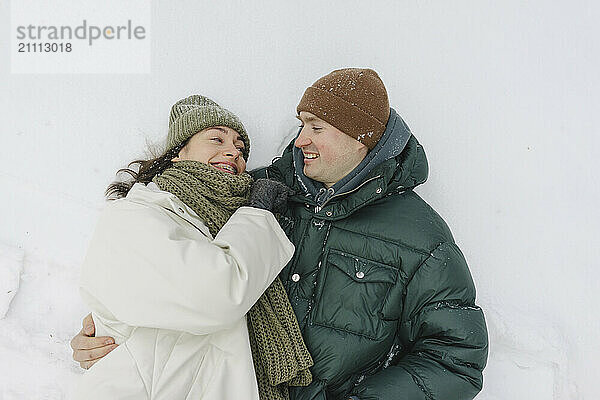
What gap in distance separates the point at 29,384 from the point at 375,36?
6.48 ft

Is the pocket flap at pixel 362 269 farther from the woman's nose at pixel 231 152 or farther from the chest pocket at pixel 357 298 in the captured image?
the woman's nose at pixel 231 152

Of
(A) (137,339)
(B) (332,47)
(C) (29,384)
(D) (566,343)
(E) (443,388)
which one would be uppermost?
(B) (332,47)

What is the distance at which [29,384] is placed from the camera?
2461 millimetres

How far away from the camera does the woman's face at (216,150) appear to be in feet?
6.77

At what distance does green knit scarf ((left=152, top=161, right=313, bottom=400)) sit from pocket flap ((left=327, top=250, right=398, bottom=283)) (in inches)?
8.2

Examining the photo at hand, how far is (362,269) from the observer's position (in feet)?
6.56

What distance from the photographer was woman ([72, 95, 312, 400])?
64.6 inches

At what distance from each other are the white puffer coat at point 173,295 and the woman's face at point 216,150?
270 mm

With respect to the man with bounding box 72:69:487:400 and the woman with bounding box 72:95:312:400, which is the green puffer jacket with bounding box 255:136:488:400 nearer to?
the man with bounding box 72:69:487:400

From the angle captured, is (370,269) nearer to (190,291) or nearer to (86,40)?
(190,291)

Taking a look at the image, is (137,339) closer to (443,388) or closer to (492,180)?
(443,388)

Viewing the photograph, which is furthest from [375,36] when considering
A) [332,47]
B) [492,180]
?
[492,180]

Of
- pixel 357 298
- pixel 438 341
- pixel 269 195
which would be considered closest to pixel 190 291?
pixel 269 195

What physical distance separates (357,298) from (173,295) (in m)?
0.62
